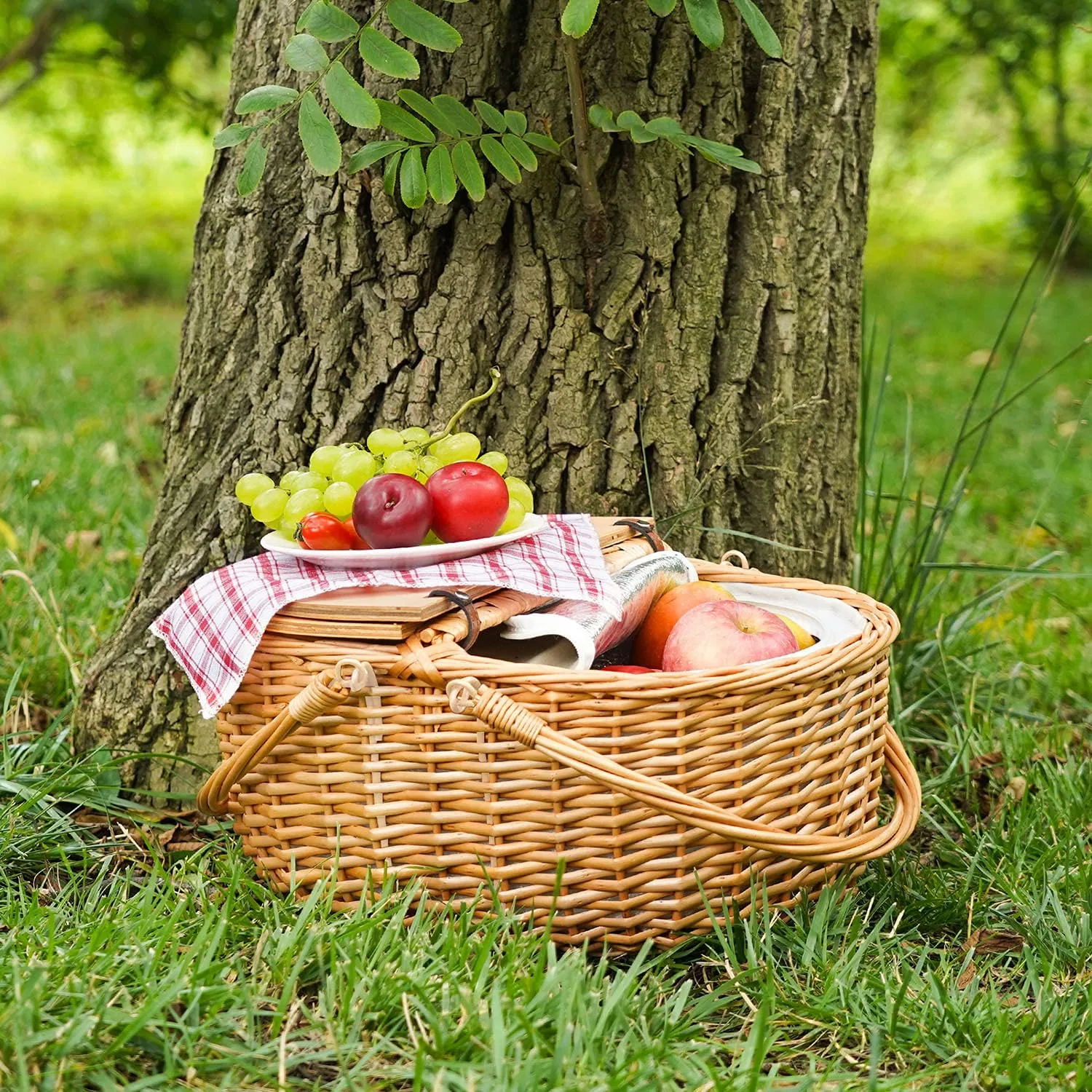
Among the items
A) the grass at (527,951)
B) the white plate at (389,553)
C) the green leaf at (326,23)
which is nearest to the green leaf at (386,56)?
the green leaf at (326,23)

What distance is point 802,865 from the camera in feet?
5.74

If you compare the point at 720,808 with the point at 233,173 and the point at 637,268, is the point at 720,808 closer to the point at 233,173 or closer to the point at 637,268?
the point at 637,268

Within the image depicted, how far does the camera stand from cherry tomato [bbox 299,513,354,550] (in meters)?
1.75

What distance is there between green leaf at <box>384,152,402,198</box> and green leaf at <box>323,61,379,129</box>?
9.0 inches

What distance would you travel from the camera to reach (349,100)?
5.58ft

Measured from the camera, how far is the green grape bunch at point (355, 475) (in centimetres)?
181

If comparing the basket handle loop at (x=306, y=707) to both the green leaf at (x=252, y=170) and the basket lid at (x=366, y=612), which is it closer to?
the basket lid at (x=366, y=612)

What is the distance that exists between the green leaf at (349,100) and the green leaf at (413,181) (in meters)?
0.18

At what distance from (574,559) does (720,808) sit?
1.54 feet

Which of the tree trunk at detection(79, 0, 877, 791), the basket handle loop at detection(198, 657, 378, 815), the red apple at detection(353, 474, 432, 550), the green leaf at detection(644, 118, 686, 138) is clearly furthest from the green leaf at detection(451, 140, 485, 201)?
the basket handle loop at detection(198, 657, 378, 815)

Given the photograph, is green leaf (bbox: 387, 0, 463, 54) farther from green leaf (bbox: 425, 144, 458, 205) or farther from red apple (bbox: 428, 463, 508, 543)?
red apple (bbox: 428, 463, 508, 543)

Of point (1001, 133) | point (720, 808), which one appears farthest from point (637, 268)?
point (1001, 133)

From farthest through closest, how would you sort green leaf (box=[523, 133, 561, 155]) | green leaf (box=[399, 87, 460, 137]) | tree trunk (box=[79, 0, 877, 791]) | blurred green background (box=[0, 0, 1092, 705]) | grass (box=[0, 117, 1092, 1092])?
1. blurred green background (box=[0, 0, 1092, 705])
2. tree trunk (box=[79, 0, 877, 791])
3. green leaf (box=[523, 133, 561, 155])
4. green leaf (box=[399, 87, 460, 137])
5. grass (box=[0, 117, 1092, 1092])

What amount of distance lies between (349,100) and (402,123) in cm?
16
